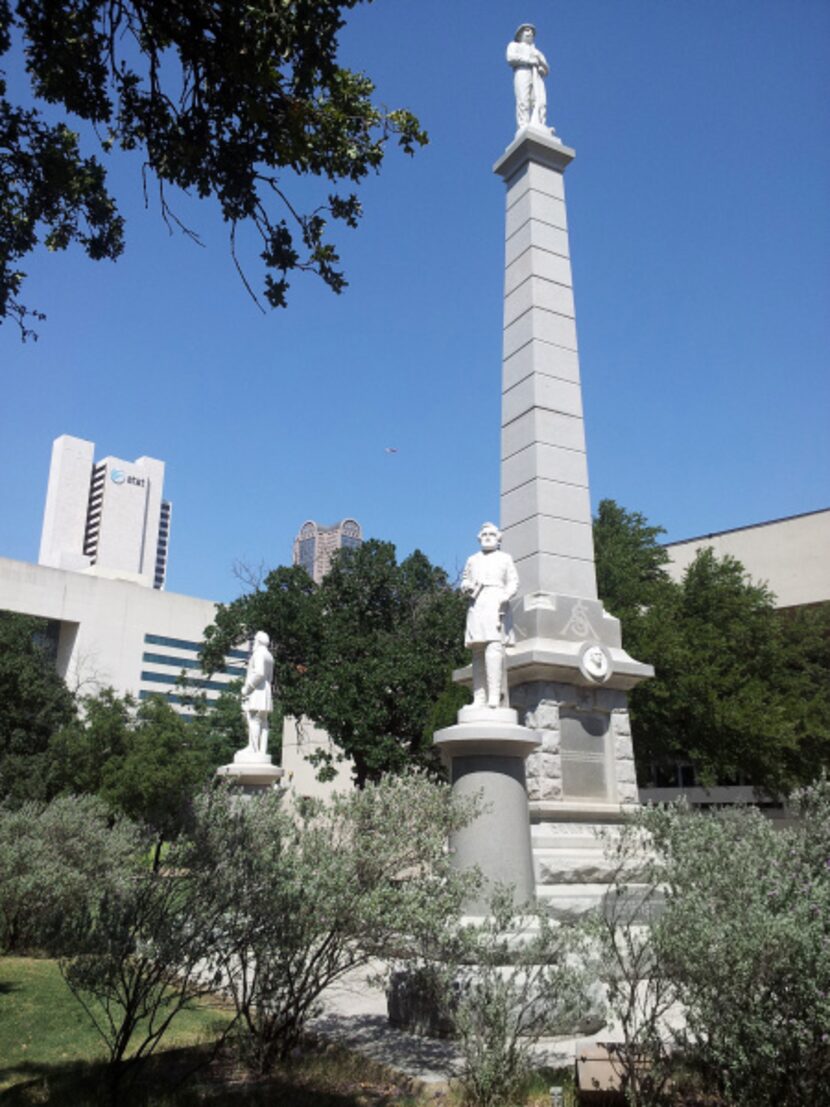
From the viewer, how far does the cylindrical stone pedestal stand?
6.98 metres

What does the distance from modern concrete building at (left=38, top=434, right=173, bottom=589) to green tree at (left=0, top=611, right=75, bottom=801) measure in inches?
3553

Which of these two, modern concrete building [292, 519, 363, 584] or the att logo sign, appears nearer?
modern concrete building [292, 519, 363, 584]

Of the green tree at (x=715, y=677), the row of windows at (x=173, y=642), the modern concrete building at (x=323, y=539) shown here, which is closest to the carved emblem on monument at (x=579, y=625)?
the green tree at (x=715, y=677)

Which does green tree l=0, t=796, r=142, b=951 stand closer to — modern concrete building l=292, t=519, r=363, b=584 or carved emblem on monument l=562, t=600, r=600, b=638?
carved emblem on monument l=562, t=600, r=600, b=638

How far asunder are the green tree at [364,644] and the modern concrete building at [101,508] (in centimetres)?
10195

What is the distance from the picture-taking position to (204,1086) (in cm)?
519

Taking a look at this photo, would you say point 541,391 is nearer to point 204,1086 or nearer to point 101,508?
point 204,1086

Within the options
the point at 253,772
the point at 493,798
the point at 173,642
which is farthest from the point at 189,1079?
the point at 173,642

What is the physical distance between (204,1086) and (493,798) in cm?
303

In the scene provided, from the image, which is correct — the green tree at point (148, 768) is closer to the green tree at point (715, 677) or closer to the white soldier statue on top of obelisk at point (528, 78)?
the green tree at point (715, 677)

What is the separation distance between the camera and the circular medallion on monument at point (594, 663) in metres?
10.4

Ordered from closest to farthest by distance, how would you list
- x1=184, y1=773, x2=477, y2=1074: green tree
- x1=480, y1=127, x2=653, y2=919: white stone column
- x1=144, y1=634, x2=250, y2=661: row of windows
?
x1=184, y1=773, x2=477, y2=1074: green tree → x1=480, y1=127, x2=653, y2=919: white stone column → x1=144, y1=634, x2=250, y2=661: row of windows

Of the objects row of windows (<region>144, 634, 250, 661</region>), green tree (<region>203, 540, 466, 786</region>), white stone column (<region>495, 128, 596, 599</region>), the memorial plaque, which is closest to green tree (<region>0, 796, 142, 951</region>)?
the memorial plaque

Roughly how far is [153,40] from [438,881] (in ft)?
19.2
